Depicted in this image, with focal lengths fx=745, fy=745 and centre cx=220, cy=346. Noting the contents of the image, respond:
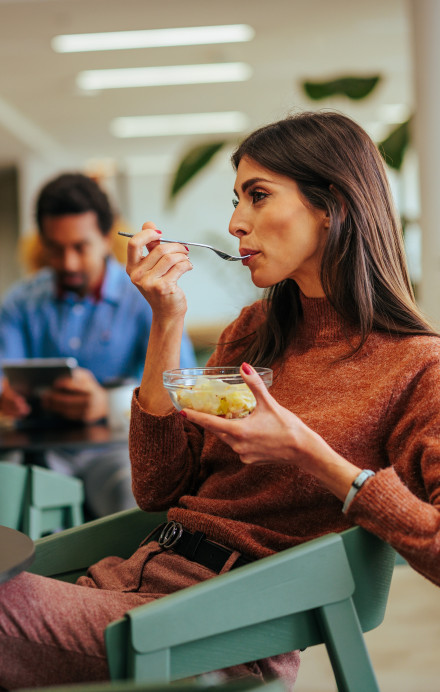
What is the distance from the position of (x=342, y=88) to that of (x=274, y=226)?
2.71 meters

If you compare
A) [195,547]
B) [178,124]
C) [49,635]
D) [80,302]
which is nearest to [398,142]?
[80,302]

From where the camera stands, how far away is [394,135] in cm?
371

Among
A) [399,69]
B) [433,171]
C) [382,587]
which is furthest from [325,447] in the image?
[399,69]

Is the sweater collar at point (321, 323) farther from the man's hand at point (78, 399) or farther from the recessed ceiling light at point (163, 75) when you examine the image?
the recessed ceiling light at point (163, 75)

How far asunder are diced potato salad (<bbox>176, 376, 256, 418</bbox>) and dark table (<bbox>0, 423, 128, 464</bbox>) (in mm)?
1150

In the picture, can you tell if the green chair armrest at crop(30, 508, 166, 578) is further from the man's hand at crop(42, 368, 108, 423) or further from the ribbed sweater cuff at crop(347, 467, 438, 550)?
the man's hand at crop(42, 368, 108, 423)

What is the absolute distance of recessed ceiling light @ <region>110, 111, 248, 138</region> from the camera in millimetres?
8555

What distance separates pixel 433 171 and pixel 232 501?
2375mm

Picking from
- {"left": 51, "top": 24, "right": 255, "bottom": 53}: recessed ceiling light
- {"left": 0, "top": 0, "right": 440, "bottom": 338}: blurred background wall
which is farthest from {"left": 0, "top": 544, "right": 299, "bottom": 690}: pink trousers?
{"left": 51, "top": 24, "right": 255, "bottom": 53}: recessed ceiling light

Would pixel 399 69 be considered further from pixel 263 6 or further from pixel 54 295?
pixel 54 295

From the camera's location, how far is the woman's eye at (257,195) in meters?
1.35

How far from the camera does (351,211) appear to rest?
1.34 metres

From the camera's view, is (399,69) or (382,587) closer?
(382,587)

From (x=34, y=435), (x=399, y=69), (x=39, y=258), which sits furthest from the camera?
(x=399, y=69)
